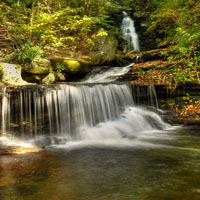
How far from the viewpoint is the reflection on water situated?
323 cm

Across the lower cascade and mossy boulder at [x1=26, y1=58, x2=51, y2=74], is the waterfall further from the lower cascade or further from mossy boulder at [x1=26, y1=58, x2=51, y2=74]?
mossy boulder at [x1=26, y1=58, x2=51, y2=74]

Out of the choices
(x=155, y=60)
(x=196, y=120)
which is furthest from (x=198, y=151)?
(x=155, y=60)

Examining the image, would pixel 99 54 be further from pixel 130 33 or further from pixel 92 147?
pixel 92 147

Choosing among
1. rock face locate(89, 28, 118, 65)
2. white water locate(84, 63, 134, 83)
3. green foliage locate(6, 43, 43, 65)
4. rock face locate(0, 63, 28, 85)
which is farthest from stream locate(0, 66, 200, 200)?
rock face locate(89, 28, 118, 65)

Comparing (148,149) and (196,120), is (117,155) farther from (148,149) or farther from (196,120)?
(196,120)

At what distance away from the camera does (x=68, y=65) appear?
11.5 meters

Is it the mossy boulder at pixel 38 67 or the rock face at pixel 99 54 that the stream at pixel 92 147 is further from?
the rock face at pixel 99 54

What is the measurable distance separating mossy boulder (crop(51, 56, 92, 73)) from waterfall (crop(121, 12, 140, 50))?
8.85 m

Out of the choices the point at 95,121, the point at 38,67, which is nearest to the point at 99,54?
the point at 38,67

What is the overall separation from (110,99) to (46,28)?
554 centimetres

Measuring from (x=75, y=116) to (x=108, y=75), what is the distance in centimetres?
600

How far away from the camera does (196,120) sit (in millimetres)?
8398

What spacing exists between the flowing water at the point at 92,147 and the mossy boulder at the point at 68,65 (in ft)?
10.6

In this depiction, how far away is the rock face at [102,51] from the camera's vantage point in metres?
14.3
